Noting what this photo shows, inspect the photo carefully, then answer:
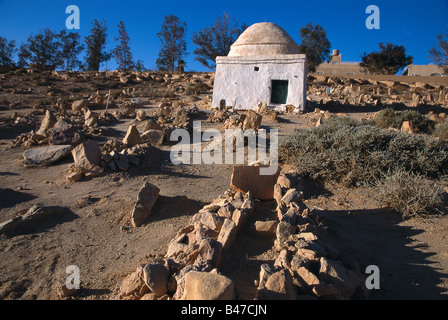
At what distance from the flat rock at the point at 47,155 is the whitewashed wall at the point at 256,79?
A: 7.59 meters

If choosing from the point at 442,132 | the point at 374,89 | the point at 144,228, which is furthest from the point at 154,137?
the point at 374,89

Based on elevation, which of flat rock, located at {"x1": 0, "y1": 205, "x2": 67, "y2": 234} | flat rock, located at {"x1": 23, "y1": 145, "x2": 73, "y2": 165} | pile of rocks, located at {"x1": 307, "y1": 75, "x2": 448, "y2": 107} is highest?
pile of rocks, located at {"x1": 307, "y1": 75, "x2": 448, "y2": 107}

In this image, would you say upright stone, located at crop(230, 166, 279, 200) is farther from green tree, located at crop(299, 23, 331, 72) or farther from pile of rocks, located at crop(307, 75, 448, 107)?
green tree, located at crop(299, 23, 331, 72)

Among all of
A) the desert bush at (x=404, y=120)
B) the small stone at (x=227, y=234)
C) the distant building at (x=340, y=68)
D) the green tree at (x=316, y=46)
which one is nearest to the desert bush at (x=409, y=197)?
the small stone at (x=227, y=234)

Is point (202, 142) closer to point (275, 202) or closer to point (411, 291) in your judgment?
point (275, 202)

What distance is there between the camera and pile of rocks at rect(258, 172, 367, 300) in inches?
69.7

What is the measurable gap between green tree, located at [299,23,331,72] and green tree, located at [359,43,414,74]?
521 centimetres

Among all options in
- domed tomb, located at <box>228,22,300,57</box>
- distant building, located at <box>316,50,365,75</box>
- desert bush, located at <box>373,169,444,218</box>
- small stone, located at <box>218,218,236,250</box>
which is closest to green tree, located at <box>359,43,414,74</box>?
distant building, located at <box>316,50,365,75</box>

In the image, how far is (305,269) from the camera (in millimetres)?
1976

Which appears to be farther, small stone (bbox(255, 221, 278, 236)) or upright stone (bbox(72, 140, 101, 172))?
upright stone (bbox(72, 140, 101, 172))

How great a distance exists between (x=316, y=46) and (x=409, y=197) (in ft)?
103

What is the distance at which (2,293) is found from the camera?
7.70 feet
